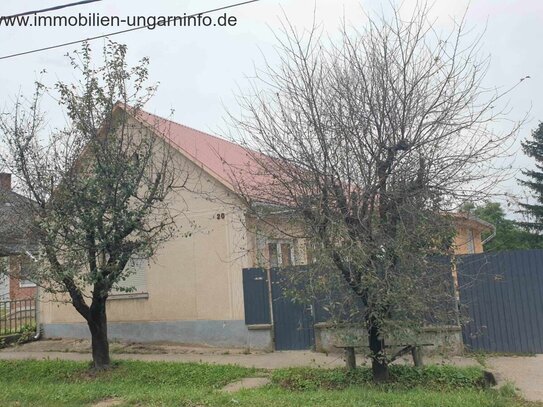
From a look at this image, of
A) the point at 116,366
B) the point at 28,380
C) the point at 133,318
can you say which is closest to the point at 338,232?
the point at 116,366

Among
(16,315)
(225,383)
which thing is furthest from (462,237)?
(16,315)

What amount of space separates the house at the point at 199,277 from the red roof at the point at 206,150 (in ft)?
0.14

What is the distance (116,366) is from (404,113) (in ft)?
23.5

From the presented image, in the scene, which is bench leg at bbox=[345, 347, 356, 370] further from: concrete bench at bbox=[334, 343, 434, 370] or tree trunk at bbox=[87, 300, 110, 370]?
tree trunk at bbox=[87, 300, 110, 370]

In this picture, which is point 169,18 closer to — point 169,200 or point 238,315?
point 169,200

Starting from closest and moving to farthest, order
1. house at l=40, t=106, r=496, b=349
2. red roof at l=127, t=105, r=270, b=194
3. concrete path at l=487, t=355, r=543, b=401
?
concrete path at l=487, t=355, r=543, b=401
red roof at l=127, t=105, r=270, b=194
house at l=40, t=106, r=496, b=349

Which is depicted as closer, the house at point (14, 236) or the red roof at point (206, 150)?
the house at point (14, 236)

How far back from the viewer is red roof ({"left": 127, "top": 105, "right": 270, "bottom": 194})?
35.4 feet

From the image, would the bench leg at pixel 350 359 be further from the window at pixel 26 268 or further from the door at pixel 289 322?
the window at pixel 26 268

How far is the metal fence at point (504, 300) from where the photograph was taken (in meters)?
9.78

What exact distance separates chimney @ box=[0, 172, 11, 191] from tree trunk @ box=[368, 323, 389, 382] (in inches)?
310

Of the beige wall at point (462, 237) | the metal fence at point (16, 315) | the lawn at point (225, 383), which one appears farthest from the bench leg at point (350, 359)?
the metal fence at point (16, 315)

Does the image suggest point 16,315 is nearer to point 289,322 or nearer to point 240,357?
point 240,357

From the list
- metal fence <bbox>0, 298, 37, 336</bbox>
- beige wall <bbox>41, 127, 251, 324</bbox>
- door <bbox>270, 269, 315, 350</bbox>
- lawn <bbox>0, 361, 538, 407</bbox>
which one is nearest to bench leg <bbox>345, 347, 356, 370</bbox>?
lawn <bbox>0, 361, 538, 407</bbox>
